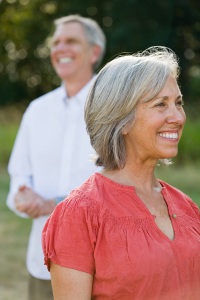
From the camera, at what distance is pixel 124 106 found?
261cm

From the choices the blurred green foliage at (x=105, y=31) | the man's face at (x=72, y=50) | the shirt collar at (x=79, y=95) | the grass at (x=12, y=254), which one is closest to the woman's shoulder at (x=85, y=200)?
the shirt collar at (x=79, y=95)

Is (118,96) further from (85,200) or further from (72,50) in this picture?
(72,50)

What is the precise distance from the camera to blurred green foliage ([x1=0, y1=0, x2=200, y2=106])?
1877 centimetres

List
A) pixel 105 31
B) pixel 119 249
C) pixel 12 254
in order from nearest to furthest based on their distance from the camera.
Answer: pixel 119 249, pixel 12 254, pixel 105 31

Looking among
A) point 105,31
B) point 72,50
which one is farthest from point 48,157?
point 105,31

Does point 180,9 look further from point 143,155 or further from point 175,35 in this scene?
point 143,155

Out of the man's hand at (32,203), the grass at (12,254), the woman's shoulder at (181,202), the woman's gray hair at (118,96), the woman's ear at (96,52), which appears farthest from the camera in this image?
the grass at (12,254)

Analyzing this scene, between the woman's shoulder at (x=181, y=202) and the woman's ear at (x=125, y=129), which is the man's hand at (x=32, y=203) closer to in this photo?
the woman's shoulder at (x=181, y=202)

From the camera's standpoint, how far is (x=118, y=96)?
260cm

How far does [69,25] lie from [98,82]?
1.86 m

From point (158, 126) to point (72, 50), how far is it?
1.86 metres

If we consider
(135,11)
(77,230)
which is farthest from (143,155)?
(135,11)

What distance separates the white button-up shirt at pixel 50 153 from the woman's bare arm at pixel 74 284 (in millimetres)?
1464

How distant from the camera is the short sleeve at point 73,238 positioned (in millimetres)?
2477
